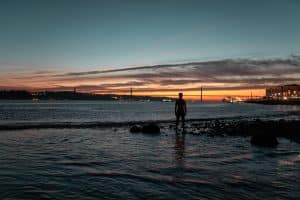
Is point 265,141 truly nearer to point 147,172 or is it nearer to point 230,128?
point 147,172

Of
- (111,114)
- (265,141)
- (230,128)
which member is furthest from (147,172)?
(111,114)

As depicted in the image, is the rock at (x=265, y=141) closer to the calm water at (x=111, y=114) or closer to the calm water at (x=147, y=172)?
the calm water at (x=147, y=172)

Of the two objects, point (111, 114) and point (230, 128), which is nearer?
point (230, 128)

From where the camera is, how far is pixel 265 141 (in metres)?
16.7

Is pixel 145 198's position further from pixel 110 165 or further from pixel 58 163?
pixel 58 163

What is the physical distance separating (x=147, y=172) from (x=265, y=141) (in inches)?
359

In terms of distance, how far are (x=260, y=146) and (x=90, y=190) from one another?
35.6 feet

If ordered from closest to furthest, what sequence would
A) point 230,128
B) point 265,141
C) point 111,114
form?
1. point 265,141
2. point 230,128
3. point 111,114

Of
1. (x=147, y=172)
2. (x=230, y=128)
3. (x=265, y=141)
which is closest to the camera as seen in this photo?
(x=147, y=172)

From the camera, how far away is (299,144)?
56.9ft

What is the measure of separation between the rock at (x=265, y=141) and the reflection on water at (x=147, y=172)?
1.30 meters

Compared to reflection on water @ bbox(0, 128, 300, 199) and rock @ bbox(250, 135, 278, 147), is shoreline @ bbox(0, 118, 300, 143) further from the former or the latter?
reflection on water @ bbox(0, 128, 300, 199)

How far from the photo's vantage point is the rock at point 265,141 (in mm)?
16391

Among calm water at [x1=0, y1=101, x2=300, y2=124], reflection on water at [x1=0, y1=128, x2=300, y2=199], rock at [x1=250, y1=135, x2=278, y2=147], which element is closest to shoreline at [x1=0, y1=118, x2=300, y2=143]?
rock at [x1=250, y1=135, x2=278, y2=147]
